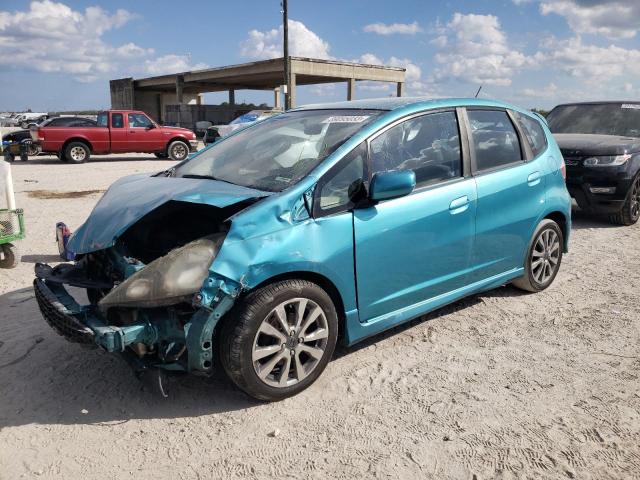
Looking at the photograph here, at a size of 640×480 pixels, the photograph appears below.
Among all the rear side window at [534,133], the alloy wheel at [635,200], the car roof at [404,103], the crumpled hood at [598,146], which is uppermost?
the car roof at [404,103]

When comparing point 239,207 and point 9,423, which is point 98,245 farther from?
point 9,423

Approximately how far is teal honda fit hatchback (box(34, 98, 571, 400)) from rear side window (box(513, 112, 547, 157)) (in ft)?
0.62

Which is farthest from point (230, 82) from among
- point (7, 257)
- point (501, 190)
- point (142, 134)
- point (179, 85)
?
point (501, 190)

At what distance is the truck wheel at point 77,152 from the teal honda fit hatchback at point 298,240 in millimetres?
14643

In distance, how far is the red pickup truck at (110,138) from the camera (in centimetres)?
1711

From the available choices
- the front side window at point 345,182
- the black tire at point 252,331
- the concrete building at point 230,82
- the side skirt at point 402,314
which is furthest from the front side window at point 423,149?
the concrete building at point 230,82

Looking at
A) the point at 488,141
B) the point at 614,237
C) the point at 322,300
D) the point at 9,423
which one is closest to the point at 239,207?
the point at 322,300

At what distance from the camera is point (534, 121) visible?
15.8 ft

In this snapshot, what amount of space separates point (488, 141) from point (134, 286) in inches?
112

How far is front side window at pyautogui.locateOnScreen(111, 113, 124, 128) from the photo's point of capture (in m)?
17.7

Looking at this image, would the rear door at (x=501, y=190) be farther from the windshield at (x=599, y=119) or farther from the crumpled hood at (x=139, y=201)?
the windshield at (x=599, y=119)

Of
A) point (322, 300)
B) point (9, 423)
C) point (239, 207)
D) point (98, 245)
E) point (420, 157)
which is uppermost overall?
point (420, 157)

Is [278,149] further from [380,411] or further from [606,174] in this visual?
[606,174]

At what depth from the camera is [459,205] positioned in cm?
377
